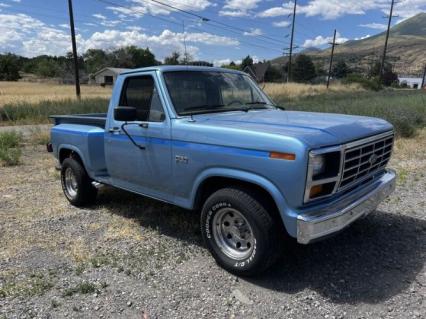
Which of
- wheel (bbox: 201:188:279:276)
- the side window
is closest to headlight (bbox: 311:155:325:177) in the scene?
wheel (bbox: 201:188:279:276)

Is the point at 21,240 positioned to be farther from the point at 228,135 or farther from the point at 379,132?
the point at 379,132

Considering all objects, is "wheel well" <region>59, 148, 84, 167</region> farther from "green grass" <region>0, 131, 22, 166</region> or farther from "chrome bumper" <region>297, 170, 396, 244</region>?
"chrome bumper" <region>297, 170, 396, 244</region>

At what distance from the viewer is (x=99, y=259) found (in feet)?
14.3

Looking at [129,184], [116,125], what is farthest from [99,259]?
[116,125]

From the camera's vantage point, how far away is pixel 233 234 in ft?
13.0

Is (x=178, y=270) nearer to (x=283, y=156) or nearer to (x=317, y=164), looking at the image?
(x=283, y=156)

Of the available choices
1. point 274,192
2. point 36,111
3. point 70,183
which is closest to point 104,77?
point 36,111

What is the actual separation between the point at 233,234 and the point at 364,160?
4.72 feet

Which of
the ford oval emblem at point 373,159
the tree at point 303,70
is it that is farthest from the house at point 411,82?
the ford oval emblem at point 373,159

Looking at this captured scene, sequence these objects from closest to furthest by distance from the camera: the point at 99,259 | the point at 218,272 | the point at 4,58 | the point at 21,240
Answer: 1. the point at 218,272
2. the point at 99,259
3. the point at 21,240
4. the point at 4,58

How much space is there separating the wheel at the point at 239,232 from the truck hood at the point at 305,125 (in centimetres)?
64

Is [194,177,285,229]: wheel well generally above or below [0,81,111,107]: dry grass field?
above

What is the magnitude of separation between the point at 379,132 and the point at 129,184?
2.89 metres

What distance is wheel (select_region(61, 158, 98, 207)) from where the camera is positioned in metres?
5.91
